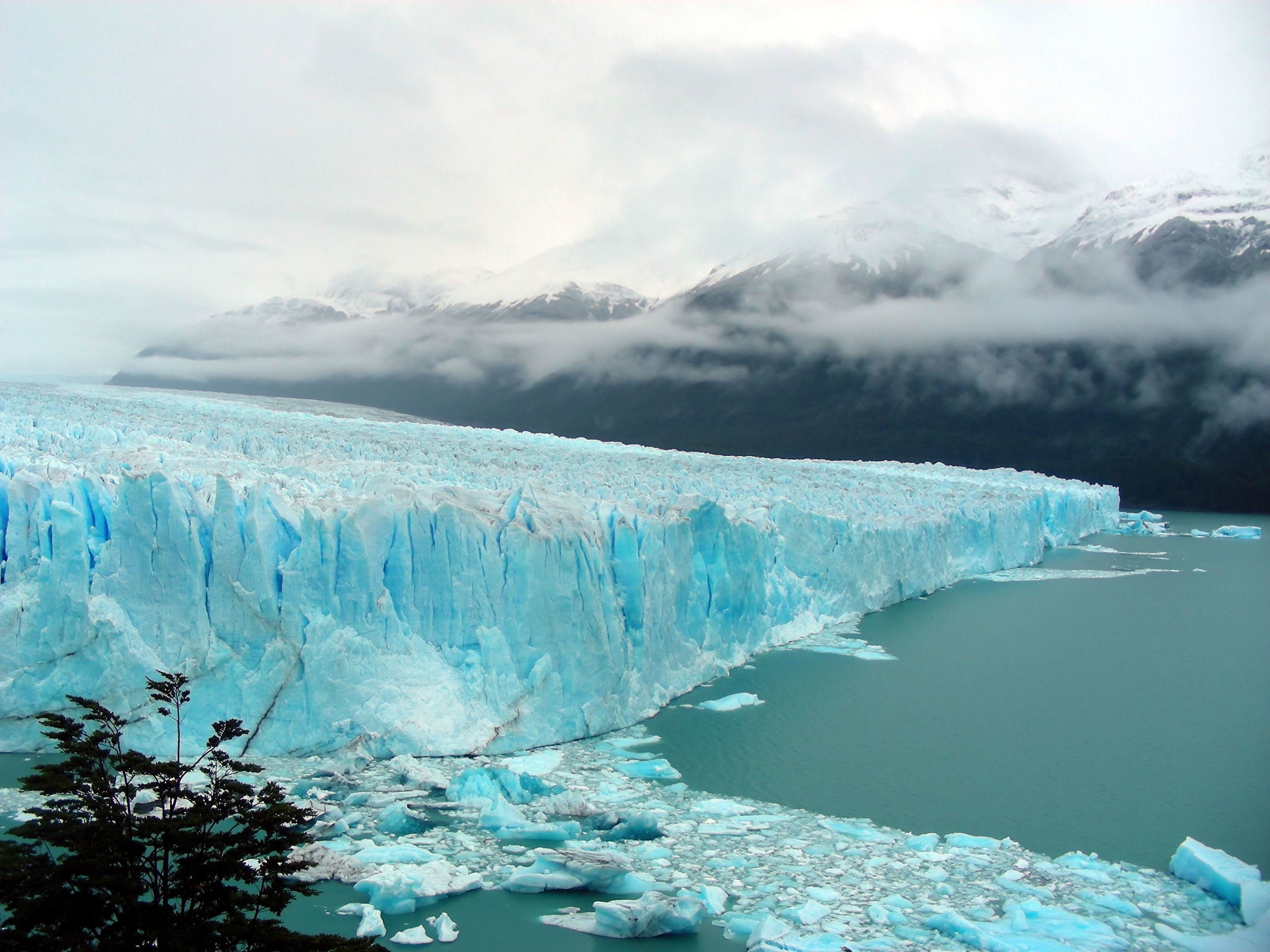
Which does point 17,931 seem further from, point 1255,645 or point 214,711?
point 1255,645

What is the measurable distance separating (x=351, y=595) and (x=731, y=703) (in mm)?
3751

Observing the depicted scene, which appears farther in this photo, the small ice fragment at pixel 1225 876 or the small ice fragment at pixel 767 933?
the small ice fragment at pixel 1225 876

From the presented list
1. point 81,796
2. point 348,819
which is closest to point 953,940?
point 348,819

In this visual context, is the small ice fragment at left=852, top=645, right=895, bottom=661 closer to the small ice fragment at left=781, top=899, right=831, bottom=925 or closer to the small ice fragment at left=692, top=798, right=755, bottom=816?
the small ice fragment at left=692, top=798, right=755, bottom=816

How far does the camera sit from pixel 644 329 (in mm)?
61469

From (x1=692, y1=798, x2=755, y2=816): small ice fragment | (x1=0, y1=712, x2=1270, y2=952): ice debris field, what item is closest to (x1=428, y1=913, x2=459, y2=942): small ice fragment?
(x1=0, y1=712, x2=1270, y2=952): ice debris field

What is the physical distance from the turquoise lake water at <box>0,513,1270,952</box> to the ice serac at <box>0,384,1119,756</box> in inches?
30.3

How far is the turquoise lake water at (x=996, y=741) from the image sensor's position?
6.47m

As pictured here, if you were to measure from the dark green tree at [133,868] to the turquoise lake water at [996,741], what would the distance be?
1.73 metres

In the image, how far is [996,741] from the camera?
8516mm

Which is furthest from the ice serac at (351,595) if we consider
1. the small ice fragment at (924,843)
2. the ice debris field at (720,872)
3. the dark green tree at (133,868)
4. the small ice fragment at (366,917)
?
the dark green tree at (133,868)

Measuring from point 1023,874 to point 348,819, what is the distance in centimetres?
434

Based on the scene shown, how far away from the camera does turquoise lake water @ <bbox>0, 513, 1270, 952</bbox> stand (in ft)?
21.2

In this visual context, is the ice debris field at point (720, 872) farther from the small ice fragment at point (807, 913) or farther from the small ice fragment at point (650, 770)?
the small ice fragment at point (650, 770)
